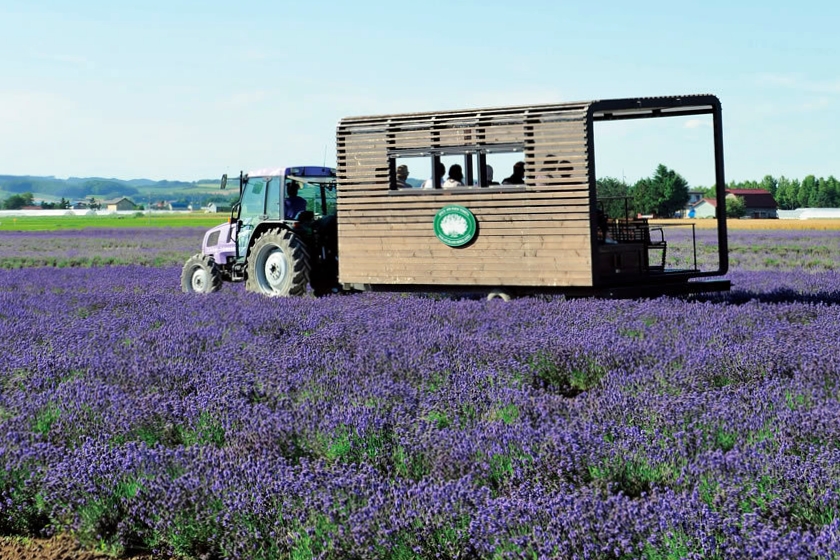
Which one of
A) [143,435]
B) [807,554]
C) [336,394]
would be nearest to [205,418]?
[143,435]

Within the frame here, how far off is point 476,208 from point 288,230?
3049mm

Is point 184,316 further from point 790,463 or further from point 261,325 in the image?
point 790,463

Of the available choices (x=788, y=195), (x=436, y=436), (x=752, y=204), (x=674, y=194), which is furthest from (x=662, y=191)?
(x=436, y=436)

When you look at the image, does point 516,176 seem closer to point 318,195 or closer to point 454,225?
point 454,225

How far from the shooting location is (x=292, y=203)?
13695 millimetres

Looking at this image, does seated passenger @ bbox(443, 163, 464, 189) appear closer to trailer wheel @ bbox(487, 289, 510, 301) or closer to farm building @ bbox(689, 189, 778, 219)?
trailer wheel @ bbox(487, 289, 510, 301)

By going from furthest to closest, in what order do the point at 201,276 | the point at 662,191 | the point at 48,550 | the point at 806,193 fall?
1. the point at 806,193
2. the point at 662,191
3. the point at 201,276
4. the point at 48,550

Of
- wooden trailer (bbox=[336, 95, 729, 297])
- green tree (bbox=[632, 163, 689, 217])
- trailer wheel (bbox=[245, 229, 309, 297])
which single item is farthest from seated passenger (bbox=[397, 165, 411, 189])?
green tree (bbox=[632, 163, 689, 217])

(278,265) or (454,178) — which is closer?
(454,178)

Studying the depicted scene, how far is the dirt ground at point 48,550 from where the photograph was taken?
3949 millimetres

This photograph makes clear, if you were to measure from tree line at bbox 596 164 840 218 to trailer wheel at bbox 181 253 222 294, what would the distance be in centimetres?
579

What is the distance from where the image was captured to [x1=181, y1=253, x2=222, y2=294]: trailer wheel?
1475cm

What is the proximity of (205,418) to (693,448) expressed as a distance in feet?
8.27

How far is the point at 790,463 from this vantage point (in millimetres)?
3766
